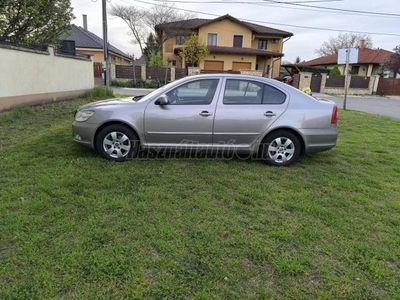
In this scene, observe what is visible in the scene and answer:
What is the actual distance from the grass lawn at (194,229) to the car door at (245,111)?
0.49 m

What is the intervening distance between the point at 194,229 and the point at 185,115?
7.03 feet

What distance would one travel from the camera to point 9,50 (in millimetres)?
8266

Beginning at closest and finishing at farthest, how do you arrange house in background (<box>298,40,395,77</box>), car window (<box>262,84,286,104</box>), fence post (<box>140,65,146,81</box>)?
1. car window (<box>262,84,286,104</box>)
2. fence post (<box>140,65,146,81</box>)
3. house in background (<box>298,40,395,77</box>)

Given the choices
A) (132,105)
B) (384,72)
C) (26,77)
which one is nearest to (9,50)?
(26,77)

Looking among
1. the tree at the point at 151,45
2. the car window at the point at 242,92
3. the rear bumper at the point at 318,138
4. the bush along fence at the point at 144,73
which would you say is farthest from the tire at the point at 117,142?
the tree at the point at 151,45

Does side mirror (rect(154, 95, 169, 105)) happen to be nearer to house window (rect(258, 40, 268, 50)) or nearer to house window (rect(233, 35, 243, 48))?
house window (rect(233, 35, 243, 48))

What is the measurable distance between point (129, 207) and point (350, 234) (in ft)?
7.62

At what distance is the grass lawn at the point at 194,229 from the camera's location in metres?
2.19

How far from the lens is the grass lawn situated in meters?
2.19

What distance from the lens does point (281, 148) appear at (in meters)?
4.80

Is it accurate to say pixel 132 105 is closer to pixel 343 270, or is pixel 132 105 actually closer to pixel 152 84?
pixel 343 270

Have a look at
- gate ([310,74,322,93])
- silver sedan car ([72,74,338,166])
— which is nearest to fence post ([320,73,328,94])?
gate ([310,74,322,93])

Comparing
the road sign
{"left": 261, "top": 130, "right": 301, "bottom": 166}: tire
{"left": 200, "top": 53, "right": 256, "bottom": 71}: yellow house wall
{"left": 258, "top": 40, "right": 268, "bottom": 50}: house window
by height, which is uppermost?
{"left": 258, "top": 40, "right": 268, "bottom": 50}: house window

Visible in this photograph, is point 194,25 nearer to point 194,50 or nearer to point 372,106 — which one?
point 194,50
